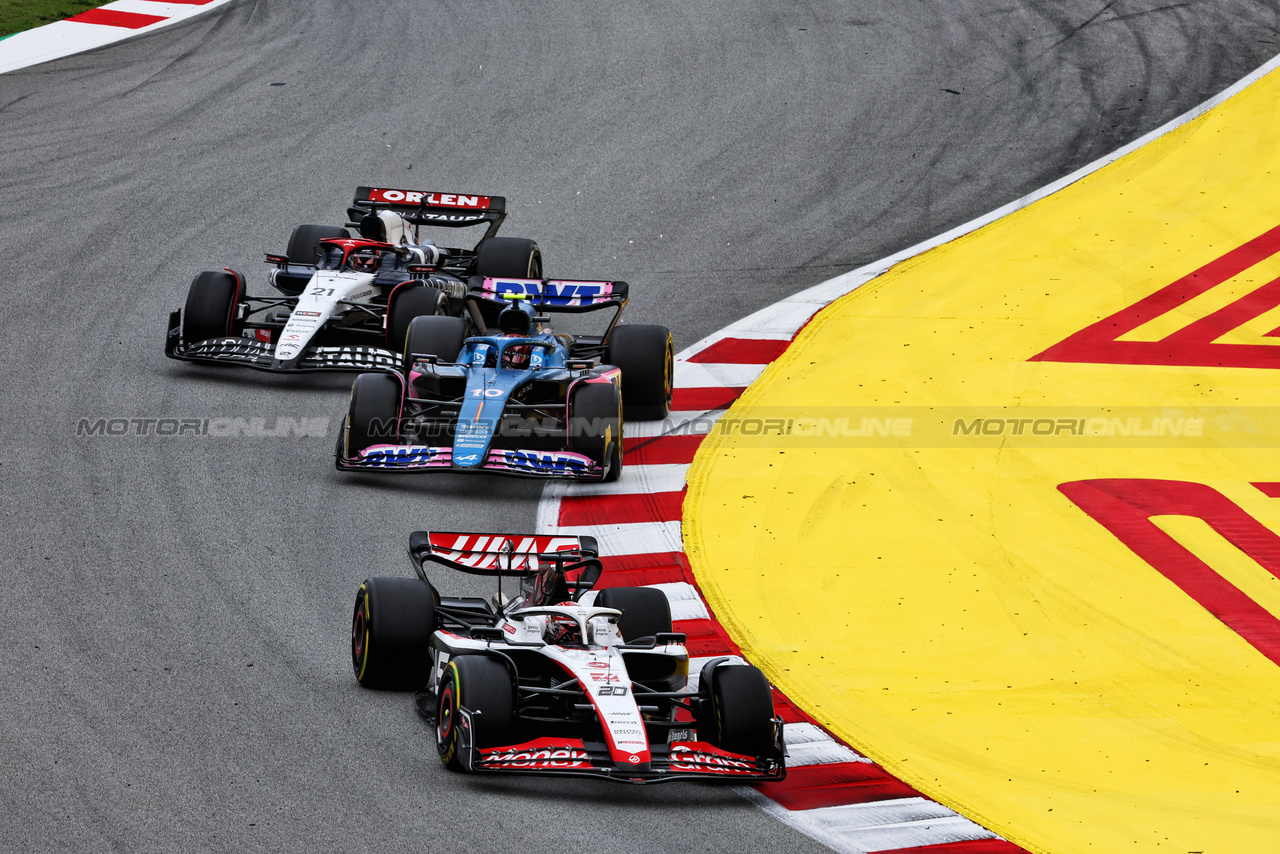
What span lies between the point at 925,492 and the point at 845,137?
8982mm

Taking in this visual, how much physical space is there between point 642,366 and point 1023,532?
3.61 m

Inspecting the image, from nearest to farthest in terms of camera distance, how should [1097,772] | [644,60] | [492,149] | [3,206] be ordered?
[1097,772], [3,206], [492,149], [644,60]

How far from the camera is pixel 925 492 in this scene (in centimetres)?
1312

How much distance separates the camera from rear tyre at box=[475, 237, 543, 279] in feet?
52.7

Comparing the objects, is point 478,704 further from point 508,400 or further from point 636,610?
point 508,400

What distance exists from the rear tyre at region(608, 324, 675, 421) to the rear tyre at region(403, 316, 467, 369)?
1380mm

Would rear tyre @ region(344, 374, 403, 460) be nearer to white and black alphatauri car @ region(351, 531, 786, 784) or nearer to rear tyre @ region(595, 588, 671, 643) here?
white and black alphatauri car @ region(351, 531, 786, 784)

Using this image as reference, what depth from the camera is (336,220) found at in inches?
722

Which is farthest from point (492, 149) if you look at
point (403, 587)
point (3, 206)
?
point (403, 587)

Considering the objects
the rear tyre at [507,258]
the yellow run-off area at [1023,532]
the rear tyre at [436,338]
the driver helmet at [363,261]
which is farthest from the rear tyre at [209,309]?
the yellow run-off area at [1023,532]

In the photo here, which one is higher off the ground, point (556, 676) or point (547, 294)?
point (547, 294)

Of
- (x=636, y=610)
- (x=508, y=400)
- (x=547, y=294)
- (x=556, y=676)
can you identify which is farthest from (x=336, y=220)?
(x=556, y=676)

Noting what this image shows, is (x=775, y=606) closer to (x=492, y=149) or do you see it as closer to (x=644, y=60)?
(x=492, y=149)

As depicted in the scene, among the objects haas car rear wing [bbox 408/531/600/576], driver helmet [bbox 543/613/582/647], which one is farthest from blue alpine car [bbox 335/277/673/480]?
driver helmet [bbox 543/613/582/647]
